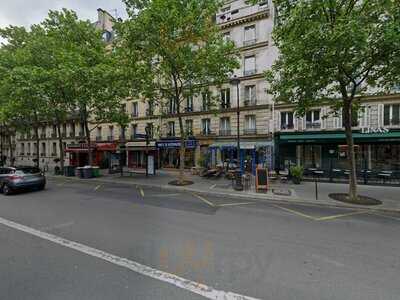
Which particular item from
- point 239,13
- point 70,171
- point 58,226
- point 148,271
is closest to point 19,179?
point 58,226

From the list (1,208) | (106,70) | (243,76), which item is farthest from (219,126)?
(1,208)

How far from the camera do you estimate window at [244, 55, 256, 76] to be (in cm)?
2085

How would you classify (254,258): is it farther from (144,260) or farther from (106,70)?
(106,70)

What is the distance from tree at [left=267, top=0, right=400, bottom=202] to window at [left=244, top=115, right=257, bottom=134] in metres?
10.6

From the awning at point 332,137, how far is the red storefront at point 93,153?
17897 millimetres

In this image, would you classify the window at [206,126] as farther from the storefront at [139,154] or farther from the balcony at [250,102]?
the storefront at [139,154]

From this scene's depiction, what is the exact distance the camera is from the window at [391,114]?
1587cm

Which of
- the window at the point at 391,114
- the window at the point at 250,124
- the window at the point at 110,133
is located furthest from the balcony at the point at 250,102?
the window at the point at 110,133

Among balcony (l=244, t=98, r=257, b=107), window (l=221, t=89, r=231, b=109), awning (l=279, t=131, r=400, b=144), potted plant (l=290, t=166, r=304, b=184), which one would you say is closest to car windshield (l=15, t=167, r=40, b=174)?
potted plant (l=290, t=166, r=304, b=184)

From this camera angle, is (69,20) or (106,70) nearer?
(106,70)

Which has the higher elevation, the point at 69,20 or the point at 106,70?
the point at 69,20

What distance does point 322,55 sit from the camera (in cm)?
806

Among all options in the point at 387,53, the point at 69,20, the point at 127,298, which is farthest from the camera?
the point at 69,20

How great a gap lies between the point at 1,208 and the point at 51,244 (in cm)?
544
